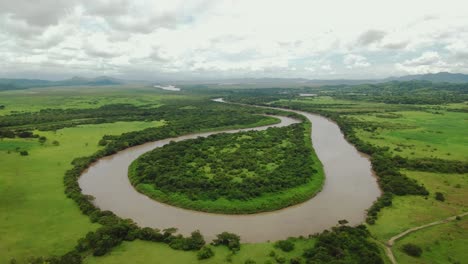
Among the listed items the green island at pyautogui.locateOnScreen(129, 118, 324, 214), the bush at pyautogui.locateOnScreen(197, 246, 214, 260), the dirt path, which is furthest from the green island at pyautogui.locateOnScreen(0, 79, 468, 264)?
the green island at pyautogui.locateOnScreen(129, 118, 324, 214)

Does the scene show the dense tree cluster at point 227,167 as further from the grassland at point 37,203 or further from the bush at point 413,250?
the bush at point 413,250

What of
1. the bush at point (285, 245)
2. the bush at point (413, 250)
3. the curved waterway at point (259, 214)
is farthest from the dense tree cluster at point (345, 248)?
the curved waterway at point (259, 214)

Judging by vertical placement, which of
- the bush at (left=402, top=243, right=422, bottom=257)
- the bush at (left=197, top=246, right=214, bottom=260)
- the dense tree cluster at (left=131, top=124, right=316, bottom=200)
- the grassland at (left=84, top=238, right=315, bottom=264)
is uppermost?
the dense tree cluster at (left=131, top=124, right=316, bottom=200)

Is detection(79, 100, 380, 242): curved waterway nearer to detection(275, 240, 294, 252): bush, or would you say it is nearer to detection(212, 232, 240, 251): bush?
detection(212, 232, 240, 251): bush

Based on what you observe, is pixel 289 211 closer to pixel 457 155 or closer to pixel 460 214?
pixel 460 214

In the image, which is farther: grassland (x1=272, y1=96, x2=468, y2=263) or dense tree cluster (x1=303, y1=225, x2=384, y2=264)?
grassland (x1=272, y1=96, x2=468, y2=263)

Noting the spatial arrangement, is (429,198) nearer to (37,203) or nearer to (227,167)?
(227,167)

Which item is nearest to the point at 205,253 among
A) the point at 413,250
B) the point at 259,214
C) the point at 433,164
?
the point at 259,214
